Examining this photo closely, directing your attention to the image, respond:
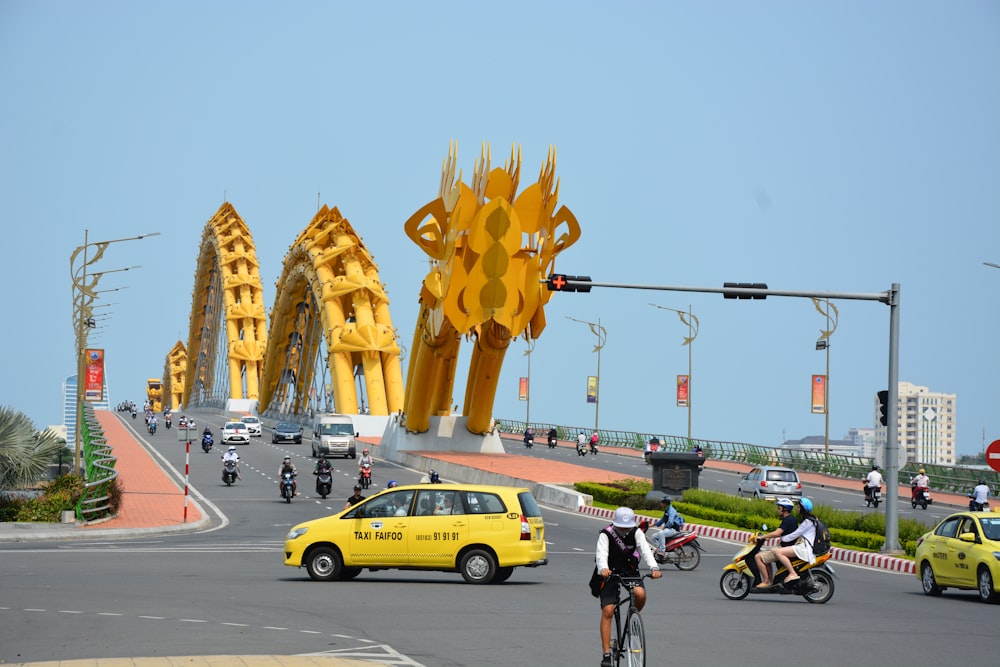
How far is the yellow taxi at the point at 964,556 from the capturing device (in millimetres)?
20234

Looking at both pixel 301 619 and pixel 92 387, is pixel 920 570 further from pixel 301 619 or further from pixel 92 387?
pixel 92 387

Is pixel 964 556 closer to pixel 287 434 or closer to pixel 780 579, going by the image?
pixel 780 579

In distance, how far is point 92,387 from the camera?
2168 inches

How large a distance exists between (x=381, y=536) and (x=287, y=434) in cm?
5571

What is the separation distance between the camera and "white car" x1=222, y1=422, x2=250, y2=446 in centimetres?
7188

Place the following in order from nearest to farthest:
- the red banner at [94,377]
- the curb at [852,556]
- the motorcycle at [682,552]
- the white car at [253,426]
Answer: the motorcycle at [682,552]
the curb at [852,556]
the red banner at [94,377]
the white car at [253,426]

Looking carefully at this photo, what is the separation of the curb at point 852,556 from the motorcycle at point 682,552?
3978 mm

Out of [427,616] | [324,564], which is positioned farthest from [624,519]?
[324,564]

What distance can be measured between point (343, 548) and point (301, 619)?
5.38m

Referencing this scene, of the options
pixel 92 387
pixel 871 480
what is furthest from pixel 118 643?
pixel 92 387

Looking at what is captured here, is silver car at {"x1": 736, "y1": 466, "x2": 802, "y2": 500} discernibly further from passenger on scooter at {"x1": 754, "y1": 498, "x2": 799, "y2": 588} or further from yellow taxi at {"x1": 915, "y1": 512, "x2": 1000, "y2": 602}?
passenger on scooter at {"x1": 754, "y1": 498, "x2": 799, "y2": 588}

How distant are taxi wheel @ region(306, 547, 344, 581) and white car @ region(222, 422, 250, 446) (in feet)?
168

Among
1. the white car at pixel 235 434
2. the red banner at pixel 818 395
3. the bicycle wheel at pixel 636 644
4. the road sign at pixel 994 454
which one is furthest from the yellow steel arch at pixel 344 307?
the bicycle wheel at pixel 636 644

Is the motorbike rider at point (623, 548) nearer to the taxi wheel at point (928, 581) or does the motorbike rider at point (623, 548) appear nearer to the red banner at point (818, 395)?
the taxi wheel at point (928, 581)
